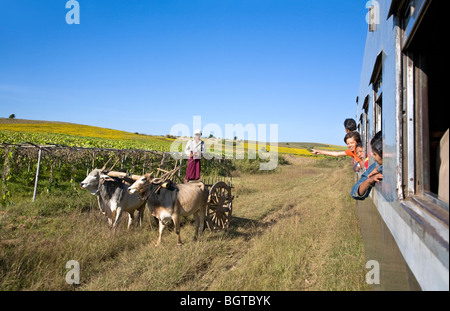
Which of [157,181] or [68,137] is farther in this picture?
[68,137]

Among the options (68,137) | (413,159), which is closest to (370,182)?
(413,159)

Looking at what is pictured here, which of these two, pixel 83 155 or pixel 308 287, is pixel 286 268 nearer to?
pixel 308 287

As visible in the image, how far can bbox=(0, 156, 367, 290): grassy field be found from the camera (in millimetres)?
4266

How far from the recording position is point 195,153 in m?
7.28

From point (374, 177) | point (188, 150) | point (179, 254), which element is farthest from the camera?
point (188, 150)

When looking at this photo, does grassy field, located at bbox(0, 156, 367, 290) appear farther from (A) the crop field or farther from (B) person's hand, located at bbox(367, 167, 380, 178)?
(B) person's hand, located at bbox(367, 167, 380, 178)

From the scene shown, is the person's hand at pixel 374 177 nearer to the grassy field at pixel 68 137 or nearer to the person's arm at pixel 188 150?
the person's arm at pixel 188 150

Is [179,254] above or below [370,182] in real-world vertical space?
below

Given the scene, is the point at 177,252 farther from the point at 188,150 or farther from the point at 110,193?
the point at 188,150

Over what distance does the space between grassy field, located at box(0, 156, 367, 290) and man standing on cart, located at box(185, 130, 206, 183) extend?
4.38 feet

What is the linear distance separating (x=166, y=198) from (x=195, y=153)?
1.65 meters

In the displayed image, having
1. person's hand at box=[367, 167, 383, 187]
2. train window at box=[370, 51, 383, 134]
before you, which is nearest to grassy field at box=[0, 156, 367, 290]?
person's hand at box=[367, 167, 383, 187]
